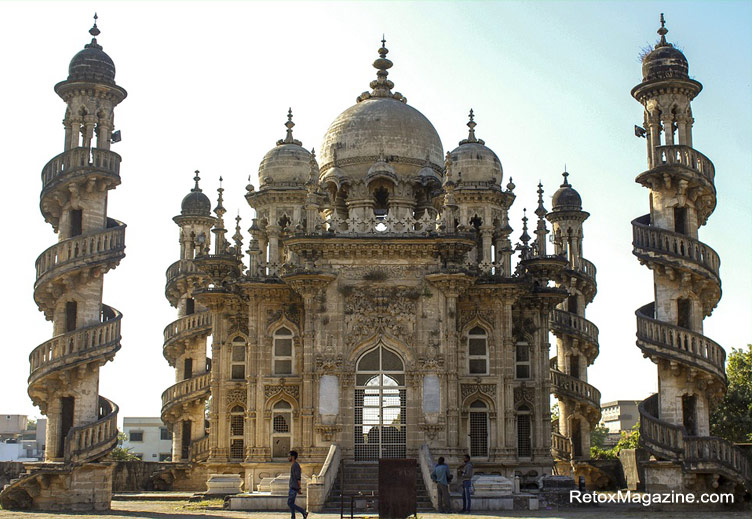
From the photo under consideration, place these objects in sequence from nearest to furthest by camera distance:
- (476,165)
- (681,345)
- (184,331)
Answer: (681,345) < (476,165) < (184,331)

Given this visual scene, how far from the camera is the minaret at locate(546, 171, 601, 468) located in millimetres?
47781

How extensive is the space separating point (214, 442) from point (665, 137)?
70.8 feet

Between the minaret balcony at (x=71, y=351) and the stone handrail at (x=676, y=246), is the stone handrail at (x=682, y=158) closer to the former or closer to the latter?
the stone handrail at (x=676, y=246)

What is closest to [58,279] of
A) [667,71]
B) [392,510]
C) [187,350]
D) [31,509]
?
[31,509]

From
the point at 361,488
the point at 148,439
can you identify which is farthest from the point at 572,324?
the point at 148,439

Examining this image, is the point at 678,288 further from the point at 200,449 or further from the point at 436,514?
the point at 200,449

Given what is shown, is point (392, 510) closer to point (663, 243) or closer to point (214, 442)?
point (663, 243)

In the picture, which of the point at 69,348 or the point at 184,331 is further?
the point at 184,331

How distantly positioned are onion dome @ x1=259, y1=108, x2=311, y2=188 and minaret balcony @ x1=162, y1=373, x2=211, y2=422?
1071cm

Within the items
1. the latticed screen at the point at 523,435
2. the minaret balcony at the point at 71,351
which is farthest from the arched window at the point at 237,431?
the latticed screen at the point at 523,435

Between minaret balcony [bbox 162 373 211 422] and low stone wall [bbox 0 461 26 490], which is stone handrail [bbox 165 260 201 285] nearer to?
minaret balcony [bbox 162 373 211 422]

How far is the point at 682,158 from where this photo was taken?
3547cm

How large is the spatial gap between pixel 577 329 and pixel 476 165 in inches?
403

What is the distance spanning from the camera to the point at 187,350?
51.6 m
